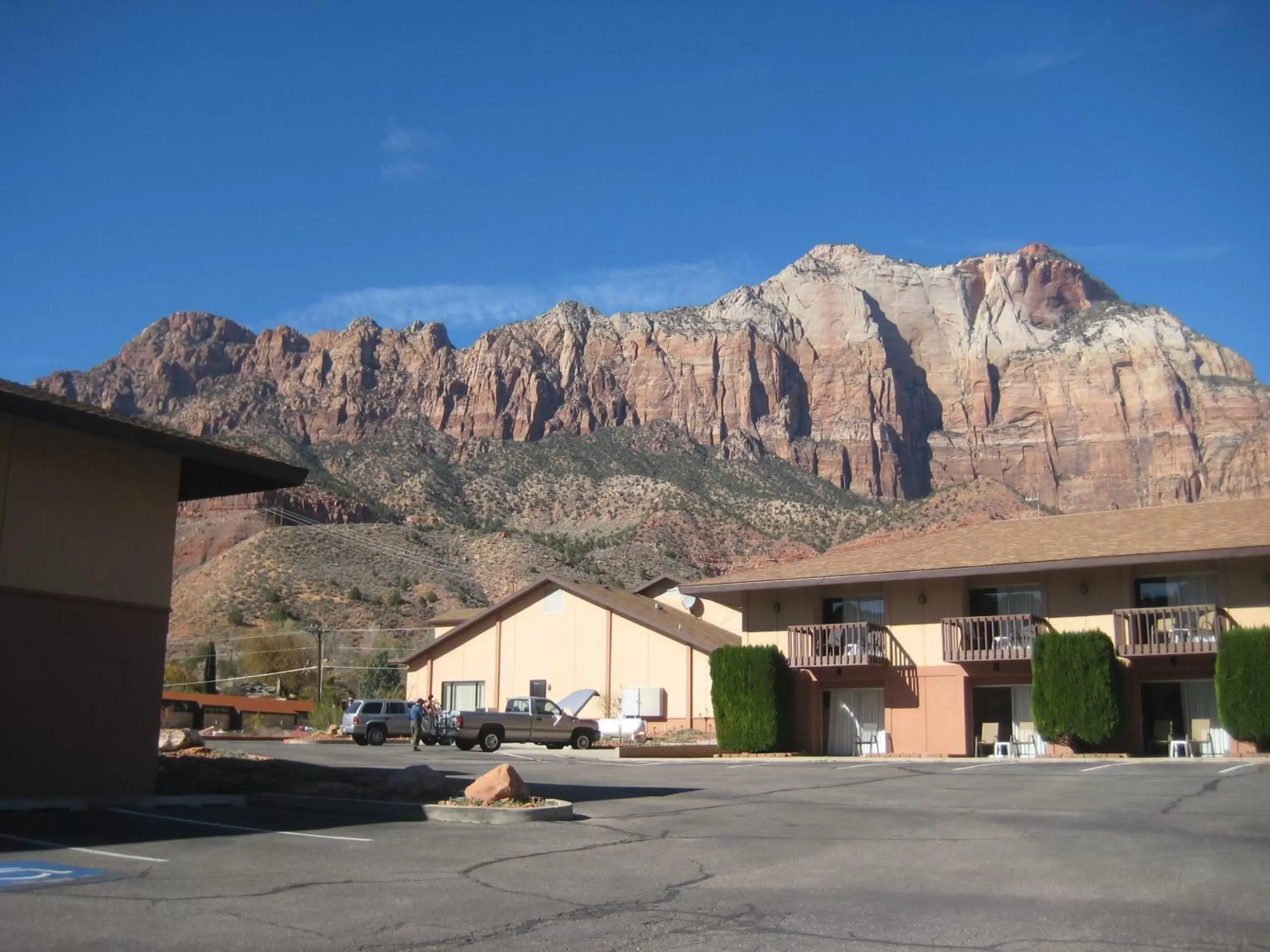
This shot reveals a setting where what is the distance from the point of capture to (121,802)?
52.3 feet

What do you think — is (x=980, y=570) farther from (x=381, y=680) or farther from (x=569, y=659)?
(x=381, y=680)

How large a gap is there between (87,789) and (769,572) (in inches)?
997

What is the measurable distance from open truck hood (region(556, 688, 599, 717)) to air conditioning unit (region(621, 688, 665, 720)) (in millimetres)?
1199

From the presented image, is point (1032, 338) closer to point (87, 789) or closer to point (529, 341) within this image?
point (529, 341)

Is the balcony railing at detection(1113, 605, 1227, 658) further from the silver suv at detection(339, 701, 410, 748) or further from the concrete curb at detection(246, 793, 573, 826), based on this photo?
the silver suv at detection(339, 701, 410, 748)

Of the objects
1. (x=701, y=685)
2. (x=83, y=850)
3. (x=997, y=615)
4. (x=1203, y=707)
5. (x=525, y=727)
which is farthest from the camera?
(x=701, y=685)

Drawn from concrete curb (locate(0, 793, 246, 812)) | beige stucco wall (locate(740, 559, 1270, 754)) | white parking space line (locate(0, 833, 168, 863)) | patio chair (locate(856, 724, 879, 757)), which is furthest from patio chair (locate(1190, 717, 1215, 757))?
white parking space line (locate(0, 833, 168, 863))

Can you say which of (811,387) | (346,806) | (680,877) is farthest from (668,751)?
(811,387)

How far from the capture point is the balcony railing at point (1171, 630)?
3148 centimetres

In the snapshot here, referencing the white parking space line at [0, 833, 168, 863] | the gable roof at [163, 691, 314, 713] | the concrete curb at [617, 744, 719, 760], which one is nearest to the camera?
the white parking space line at [0, 833, 168, 863]

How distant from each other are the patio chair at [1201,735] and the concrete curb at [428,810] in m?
21.5

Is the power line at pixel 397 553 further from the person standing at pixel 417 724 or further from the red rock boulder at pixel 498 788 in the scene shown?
the red rock boulder at pixel 498 788

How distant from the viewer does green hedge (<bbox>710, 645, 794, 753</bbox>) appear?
36.2 metres

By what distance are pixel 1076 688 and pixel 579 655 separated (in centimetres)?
2009
